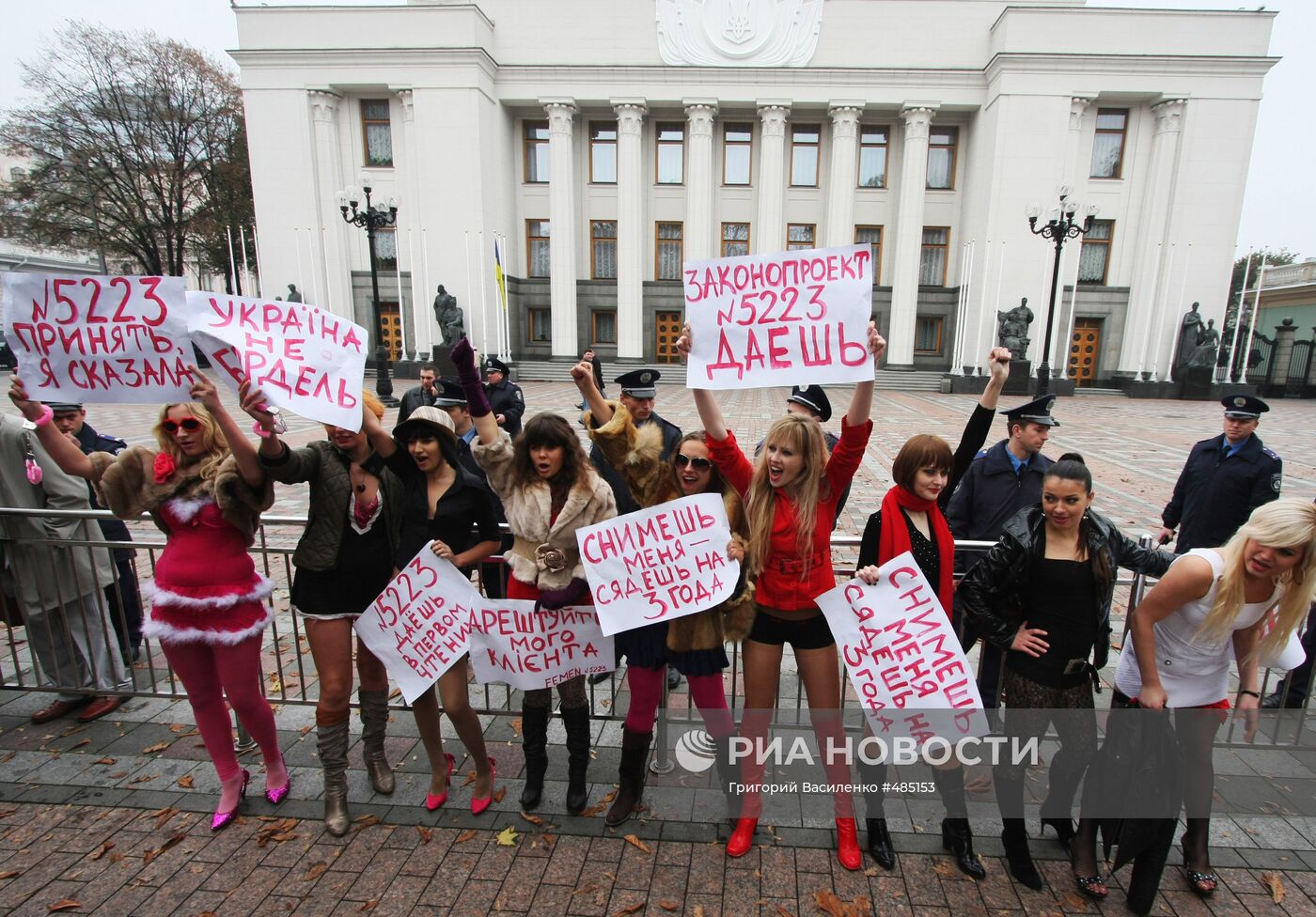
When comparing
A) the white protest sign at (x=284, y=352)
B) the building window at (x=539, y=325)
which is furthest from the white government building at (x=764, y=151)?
the white protest sign at (x=284, y=352)

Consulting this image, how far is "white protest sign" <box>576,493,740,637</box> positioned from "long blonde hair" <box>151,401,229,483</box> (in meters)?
1.84

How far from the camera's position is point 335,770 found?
3.34 meters

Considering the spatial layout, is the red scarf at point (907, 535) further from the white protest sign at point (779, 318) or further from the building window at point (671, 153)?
the building window at point (671, 153)

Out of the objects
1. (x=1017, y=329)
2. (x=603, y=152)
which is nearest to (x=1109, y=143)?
(x=1017, y=329)

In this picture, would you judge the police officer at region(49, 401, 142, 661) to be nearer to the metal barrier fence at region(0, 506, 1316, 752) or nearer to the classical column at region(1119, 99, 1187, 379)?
the metal barrier fence at region(0, 506, 1316, 752)

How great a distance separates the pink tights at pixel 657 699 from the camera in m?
3.29

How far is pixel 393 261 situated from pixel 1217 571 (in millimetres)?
35949

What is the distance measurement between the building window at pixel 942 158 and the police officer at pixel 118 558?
36057 millimetres

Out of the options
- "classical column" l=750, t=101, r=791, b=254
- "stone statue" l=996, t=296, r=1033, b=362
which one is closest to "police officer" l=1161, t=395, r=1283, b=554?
"stone statue" l=996, t=296, r=1033, b=362

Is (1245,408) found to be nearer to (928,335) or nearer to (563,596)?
(563,596)

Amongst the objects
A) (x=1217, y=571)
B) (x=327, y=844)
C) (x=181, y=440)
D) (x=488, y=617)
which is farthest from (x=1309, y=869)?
(x=181, y=440)

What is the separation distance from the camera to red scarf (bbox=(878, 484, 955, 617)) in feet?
10.4

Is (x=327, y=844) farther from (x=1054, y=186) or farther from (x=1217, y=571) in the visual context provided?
(x=1054, y=186)

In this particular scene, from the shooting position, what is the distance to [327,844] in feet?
10.6
